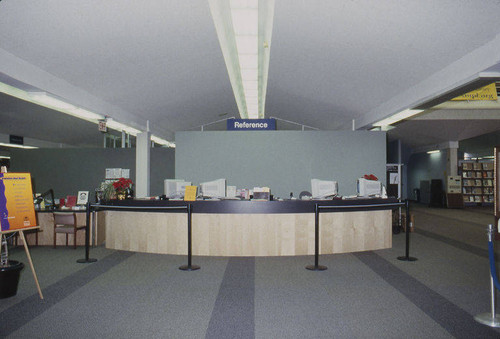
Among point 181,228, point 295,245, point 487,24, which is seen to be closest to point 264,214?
point 295,245

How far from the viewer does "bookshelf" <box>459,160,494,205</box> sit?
52.1 ft

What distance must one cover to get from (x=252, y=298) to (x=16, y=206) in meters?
2.96

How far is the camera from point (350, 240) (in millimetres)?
5836

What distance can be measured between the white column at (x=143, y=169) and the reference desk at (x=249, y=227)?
377 cm

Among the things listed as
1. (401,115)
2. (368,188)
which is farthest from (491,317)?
(401,115)

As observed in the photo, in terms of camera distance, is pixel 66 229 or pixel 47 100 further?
pixel 66 229

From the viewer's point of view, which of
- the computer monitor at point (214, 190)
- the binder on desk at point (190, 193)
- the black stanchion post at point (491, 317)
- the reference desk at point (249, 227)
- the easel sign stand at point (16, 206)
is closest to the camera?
the black stanchion post at point (491, 317)

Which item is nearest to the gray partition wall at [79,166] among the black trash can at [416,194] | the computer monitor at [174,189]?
the computer monitor at [174,189]

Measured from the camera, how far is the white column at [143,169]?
31.4 feet

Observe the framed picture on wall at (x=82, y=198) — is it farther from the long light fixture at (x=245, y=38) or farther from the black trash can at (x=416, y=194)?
the black trash can at (x=416, y=194)

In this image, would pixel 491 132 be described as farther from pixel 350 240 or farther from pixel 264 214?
pixel 264 214

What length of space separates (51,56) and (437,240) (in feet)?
27.6

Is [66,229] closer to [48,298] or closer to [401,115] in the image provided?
[48,298]

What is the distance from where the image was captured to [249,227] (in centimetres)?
552
